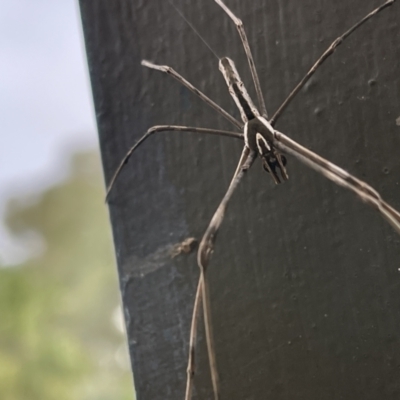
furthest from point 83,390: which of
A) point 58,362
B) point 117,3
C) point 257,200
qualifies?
point 117,3

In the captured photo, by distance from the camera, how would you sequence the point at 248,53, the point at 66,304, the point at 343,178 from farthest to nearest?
1. the point at 66,304
2. the point at 248,53
3. the point at 343,178

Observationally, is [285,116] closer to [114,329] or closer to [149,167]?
[149,167]

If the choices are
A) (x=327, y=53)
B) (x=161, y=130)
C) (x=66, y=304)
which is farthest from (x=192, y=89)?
(x=66, y=304)

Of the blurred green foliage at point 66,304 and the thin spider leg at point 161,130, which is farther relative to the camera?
the blurred green foliage at point 66,304

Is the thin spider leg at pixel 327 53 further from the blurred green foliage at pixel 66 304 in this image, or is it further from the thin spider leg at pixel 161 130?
the blurred green foliage at pixel 66 304

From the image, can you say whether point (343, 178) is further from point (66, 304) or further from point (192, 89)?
point (66, 304)

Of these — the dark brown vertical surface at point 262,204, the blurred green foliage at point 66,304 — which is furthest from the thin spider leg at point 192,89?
the blurred green foliage at point 66,304

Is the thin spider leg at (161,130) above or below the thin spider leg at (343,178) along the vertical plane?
above
